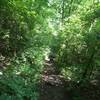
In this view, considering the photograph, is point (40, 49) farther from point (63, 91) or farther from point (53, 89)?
point (63, 91)

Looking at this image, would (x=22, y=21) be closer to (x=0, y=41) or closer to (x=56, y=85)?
(x=0, y=41)

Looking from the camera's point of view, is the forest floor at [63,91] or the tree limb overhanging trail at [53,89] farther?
the forest floor at [63,91]

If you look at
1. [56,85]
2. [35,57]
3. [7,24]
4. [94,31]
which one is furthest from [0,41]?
[94,31]

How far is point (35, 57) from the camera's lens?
11.3m

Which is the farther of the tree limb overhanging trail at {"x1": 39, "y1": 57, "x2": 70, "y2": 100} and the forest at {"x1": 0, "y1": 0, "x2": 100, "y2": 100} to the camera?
the tree limb overhanging trail at {"x1": 39, "y1": 57, "x2": 70, "y2": 100}

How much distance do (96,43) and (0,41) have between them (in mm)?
4309

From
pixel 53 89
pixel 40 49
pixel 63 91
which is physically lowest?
pixel 63 91

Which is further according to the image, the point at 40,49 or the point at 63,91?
the point at 40,49

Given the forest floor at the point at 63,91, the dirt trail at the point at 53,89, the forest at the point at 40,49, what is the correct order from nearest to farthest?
the forest at the point at 40,49
the dirt trail at the point at 53,89
the forest floor at the point at 63,91

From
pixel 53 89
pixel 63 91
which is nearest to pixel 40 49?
pixel 53 89

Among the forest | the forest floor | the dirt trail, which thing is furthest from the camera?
the forest floor

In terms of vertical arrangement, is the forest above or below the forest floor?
above

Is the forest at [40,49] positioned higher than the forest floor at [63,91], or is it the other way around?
the forest at [40,49]

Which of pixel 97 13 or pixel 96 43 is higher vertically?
pixel 97 13
